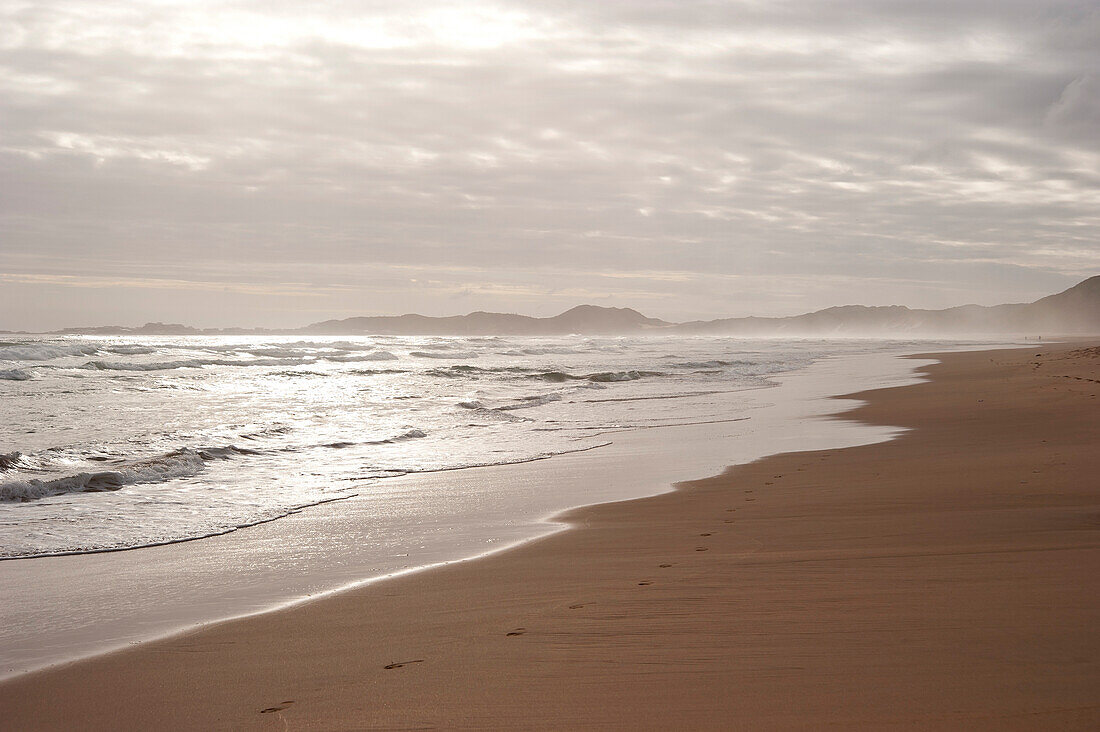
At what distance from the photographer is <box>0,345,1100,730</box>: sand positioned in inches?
111

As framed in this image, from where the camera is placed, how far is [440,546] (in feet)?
19.8

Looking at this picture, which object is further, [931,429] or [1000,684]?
[931,429]

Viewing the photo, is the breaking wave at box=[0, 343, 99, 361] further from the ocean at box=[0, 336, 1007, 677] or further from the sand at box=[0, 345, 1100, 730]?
the sand at box=[0, 345, 1100, 730]

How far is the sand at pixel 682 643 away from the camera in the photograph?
2814mm

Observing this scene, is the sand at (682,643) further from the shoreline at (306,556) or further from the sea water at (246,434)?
the sea water at (246,434)

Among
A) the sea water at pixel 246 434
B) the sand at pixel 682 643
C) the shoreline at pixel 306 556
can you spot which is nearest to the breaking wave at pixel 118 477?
the sea water at pixel 246 434

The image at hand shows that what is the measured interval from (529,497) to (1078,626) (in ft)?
17.5

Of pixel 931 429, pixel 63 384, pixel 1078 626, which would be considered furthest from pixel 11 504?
pixel 63 384

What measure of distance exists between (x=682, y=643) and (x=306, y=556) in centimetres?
328

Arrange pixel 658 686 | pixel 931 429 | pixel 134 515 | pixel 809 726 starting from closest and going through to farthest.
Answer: pixel 809 726 < pixel 658 686 < pixel 134 515 < pixel 931 429

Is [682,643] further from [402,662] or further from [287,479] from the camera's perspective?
[287,479]

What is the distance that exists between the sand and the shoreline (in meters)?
0.24

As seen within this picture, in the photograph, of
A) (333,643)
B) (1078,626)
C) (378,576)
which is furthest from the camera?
(378,576)

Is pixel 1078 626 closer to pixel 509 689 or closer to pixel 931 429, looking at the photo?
pixel 509 689
